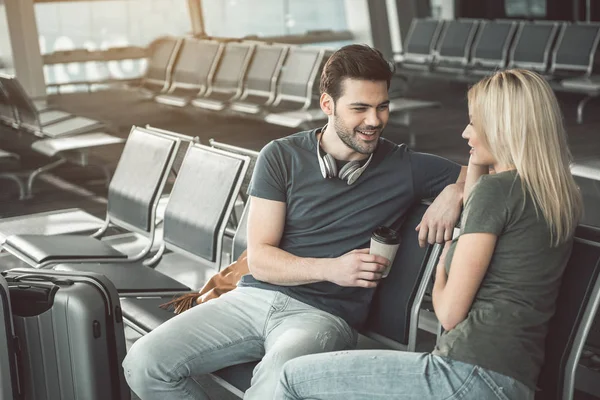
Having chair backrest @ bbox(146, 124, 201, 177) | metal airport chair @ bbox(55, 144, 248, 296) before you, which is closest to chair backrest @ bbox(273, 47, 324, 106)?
chair backrest @ bbox(146, 124, 201, 177)

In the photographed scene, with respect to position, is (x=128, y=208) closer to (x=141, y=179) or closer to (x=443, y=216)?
(x=141, y=179)

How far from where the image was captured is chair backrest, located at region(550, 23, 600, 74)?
31.7 feet

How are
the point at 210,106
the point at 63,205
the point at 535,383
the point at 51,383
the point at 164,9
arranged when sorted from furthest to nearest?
the point at 164,9
the point at 210,106
the point at 63,205
the point at 51,383
the point at 535,383

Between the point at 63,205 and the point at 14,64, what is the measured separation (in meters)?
3.14

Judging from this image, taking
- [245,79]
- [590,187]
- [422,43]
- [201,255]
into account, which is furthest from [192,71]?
[201,255]

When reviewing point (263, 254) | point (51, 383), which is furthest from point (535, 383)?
point (51, 383)

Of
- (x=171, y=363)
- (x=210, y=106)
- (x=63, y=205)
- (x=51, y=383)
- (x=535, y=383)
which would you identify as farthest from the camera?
(x=210, y=106)

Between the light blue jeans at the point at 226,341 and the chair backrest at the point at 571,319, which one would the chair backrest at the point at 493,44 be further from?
the chair backrest at the point at 571,319

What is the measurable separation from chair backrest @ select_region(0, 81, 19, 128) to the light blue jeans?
18.4ft

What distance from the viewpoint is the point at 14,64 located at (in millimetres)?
9055

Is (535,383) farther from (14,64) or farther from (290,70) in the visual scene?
(14,64)

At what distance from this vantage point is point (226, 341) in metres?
2.40

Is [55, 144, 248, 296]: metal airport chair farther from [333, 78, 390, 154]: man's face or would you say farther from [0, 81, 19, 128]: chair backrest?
[0, 81, 19, 128]: chair backrest

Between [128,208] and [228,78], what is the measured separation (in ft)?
17.3
